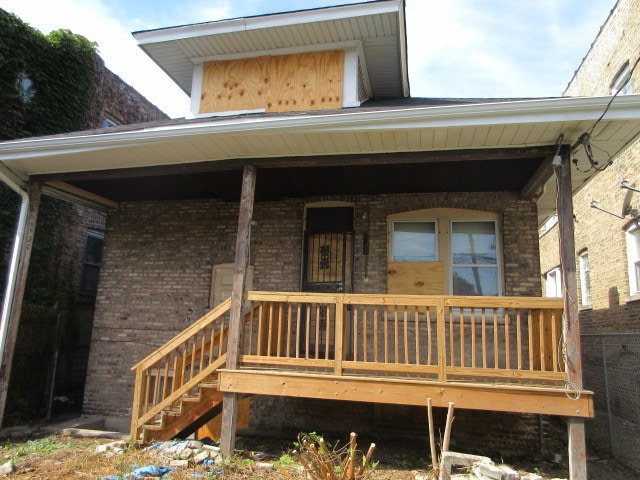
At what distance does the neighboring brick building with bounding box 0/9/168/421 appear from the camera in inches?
355

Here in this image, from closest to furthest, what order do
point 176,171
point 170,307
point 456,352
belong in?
point 176,171, point 456,352, point 170,307

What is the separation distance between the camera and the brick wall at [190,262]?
7699 millimetres

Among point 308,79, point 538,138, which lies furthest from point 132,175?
point 538,138

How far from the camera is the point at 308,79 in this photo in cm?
803

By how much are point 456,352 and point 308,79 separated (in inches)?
198

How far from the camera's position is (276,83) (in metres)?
8.15

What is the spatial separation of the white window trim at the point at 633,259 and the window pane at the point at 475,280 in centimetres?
387

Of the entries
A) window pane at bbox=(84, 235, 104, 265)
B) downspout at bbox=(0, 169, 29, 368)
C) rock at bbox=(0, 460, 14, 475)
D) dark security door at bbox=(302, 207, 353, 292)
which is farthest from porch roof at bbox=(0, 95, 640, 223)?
window pane at bbox=(84, 235, 104, 265)

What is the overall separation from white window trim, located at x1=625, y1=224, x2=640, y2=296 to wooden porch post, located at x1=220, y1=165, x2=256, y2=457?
7.70m

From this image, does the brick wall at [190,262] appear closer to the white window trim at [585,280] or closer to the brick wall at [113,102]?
the brick wall at [113,102]

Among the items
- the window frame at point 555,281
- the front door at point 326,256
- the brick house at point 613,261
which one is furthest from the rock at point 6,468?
the window frame at point 555,281

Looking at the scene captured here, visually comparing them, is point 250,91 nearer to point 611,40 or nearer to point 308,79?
point 308,79

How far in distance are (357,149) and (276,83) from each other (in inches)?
111

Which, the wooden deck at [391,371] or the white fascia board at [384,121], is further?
the wooden deck at [391,371]
